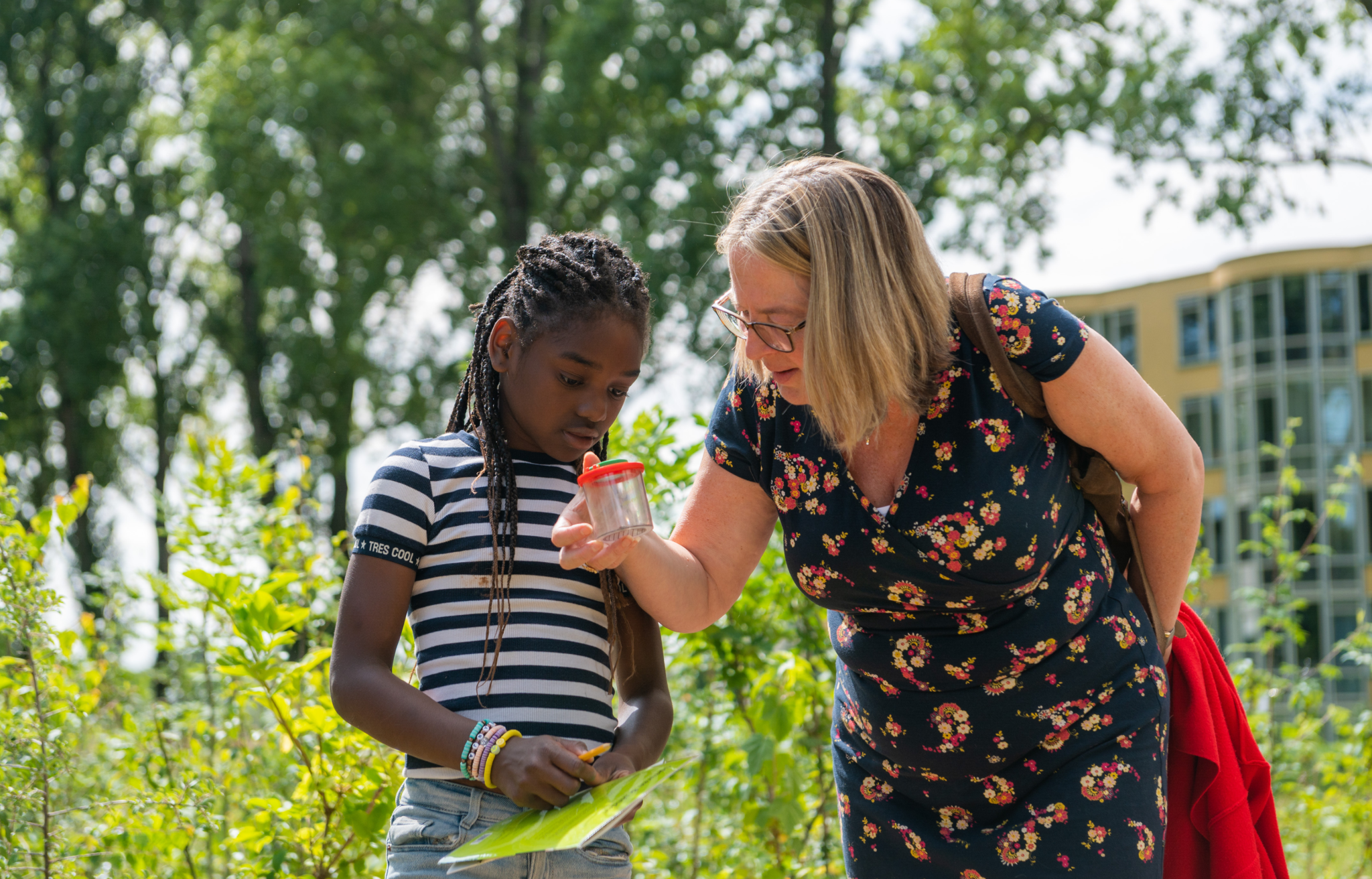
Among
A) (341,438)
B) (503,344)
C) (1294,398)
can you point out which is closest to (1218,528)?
(1294,398)

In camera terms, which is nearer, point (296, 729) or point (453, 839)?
point (453, 839)

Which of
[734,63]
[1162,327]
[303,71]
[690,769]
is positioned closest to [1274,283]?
[1162,327]

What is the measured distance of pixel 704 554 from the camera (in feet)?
6.64

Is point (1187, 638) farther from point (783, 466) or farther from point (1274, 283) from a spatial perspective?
point (1274, 283)

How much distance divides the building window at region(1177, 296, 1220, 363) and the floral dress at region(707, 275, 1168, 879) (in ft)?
101

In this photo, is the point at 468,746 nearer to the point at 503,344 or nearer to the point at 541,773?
the point at 541,773

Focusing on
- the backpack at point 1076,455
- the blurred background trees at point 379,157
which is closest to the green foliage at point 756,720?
the backpack at point 1076,455

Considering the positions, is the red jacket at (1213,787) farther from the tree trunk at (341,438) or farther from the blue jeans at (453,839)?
the tree trunk at (341,438)

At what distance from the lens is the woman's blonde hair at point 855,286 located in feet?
5.72

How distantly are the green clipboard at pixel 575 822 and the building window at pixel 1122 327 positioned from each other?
1248 inches

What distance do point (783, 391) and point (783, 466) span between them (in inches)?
6.0

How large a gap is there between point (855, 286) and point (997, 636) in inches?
24.2

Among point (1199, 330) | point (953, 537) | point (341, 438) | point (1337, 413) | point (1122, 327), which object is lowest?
point (953, 537)

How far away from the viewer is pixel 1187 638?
6.56 ft
